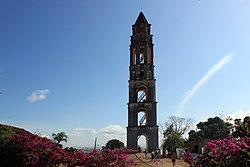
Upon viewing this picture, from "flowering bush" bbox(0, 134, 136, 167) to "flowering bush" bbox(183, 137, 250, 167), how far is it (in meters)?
5.23

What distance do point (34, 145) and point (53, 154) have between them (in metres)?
1.03

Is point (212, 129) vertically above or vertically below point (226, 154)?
above

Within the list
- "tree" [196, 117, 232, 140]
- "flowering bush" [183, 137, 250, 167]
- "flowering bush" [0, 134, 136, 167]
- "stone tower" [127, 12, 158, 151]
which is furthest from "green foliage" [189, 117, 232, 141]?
"flowering bush" [183, 137, 250, 167]

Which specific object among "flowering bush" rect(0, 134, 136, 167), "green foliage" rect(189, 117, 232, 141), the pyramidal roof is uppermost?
the pyramidal roof

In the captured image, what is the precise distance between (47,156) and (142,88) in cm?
2557

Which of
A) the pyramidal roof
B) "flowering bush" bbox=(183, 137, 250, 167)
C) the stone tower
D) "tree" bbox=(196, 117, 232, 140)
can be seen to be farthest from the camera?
"tree" bbox=(196, 117, 232, 140)

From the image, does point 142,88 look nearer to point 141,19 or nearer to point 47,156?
point 141,19

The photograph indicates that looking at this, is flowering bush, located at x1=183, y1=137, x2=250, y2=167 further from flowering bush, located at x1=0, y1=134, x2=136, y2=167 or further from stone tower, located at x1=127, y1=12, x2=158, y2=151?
stone tower, located at x1=127, y1=12, x2=158, y2=151

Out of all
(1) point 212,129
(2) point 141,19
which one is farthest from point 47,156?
(1) point 212,129

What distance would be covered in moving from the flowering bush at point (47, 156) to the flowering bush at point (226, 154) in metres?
5.23

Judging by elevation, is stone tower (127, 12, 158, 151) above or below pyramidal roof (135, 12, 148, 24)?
below

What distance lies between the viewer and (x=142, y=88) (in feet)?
123

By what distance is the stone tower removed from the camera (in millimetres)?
33812

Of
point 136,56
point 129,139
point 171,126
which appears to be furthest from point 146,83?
point 171,126
